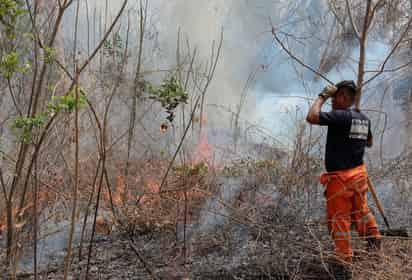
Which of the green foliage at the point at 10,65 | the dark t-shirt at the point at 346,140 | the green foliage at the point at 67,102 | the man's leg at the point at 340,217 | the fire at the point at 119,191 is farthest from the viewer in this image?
the fire at the point at 119,191

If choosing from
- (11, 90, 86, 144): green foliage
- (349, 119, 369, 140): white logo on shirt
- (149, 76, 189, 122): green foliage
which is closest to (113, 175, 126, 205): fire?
(149, 76, 189, 122): green foliage

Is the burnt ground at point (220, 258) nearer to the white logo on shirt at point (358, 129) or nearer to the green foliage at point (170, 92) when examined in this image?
the white logo on shirt at point (358, 129)

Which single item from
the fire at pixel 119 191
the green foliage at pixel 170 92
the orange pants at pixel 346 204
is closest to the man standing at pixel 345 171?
the orange pants at pixel 346 204

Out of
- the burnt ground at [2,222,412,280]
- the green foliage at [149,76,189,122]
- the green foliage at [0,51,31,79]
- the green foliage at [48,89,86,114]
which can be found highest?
the green foliage at [0,51,31,79]

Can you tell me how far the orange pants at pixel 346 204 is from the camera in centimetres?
311

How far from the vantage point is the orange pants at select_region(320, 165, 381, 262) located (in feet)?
10.2

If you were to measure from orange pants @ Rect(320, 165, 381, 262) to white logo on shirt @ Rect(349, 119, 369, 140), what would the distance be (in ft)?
0.83

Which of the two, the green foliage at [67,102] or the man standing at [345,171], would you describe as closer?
the green foliage at [67,102]

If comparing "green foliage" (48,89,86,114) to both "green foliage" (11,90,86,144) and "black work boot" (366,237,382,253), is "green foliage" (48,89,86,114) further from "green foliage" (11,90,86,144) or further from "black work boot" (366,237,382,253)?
"black work boot" (366,237,382,253)

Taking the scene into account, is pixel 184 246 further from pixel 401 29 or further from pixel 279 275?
pixel 401 29

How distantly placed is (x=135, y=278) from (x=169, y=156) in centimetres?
205

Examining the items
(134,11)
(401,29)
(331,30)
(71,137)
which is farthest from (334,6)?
(71,137)

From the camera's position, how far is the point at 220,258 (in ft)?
13.7

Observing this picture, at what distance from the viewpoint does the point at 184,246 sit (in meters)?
4.07
